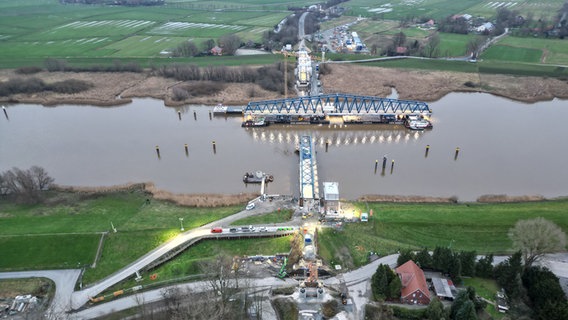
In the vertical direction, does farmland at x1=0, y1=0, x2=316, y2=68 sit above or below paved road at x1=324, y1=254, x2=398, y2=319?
above

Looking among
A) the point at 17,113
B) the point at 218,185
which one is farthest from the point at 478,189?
the point at 17,113

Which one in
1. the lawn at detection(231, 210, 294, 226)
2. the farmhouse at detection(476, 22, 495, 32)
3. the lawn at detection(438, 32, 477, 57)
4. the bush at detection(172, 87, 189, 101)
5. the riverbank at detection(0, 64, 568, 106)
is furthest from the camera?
the farmhouse at detection(476, 22, 495, 32)

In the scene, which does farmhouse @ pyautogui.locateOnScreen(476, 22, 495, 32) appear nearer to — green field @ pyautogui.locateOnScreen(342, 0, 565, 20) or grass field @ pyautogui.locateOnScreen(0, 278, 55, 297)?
green field @ pyautogui.locateOnScreen(342, 0, 565, 20)

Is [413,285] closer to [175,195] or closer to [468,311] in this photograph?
[468,311]

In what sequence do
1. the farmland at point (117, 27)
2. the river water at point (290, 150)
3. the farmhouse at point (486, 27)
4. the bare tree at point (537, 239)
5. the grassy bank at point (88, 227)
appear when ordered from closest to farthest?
1. the bare tree at point (537, 239)
2. the grassy bank at point (88, 227)
3. the river water at point (290, 150)
4. the farmland at point (117, 27)
5. the farmhouse at point (486, 27)

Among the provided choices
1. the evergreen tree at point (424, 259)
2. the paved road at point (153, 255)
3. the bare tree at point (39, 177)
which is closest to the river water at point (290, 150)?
the bare tree at point (39, 177)

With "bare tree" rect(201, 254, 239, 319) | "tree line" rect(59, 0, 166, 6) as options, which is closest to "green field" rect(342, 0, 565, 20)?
"tree line" rect(59, 0, 166, 6)

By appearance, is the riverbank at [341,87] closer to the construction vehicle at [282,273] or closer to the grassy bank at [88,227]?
the grassy bank at [88,227]
